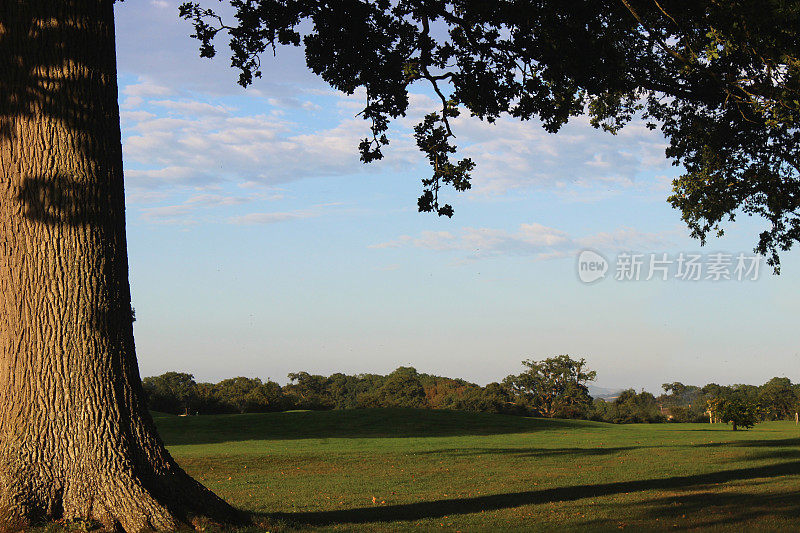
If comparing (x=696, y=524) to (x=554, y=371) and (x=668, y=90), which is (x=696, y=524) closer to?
(x=668, y=90)

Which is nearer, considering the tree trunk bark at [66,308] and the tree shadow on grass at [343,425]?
the tree trunk bark at [66,308]

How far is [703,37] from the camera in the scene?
13.4 metres

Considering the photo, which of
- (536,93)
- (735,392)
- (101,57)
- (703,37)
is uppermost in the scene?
(703,37)

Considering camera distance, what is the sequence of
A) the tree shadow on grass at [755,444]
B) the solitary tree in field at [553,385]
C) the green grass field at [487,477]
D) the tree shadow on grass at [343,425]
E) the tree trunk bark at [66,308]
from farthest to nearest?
the solitary tree in field at [553,385] → the tree shadow on grass at [343,425] → the tree shadow on grass at [755,444] → the green grass field at [487,477] → the tree trunk bark at [66,308]

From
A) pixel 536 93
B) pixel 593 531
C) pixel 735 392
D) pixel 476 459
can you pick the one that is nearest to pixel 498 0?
pixel 536 93

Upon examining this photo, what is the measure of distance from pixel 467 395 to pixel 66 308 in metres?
65.2

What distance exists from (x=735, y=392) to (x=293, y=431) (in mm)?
60535

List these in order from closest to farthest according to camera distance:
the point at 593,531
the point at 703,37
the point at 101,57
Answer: the point at 101,57 < the point at 593,531 < the point at 703,37

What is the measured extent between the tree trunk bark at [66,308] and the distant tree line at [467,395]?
143 feet

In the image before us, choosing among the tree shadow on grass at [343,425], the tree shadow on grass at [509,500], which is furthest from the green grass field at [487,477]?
the tree shadow on grass at [343,425]

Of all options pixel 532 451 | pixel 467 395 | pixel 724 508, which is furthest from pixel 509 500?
pixel 467 395

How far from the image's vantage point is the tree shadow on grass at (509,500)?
12312mm

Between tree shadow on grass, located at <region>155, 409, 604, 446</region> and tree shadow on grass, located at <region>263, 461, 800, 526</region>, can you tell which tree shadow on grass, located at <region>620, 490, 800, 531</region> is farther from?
tree shadow on grass, located at <region>155, 409, 604, 446</region>

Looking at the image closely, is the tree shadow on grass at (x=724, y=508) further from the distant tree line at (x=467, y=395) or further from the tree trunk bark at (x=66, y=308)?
the distant tree line at (x=467, y=395)
